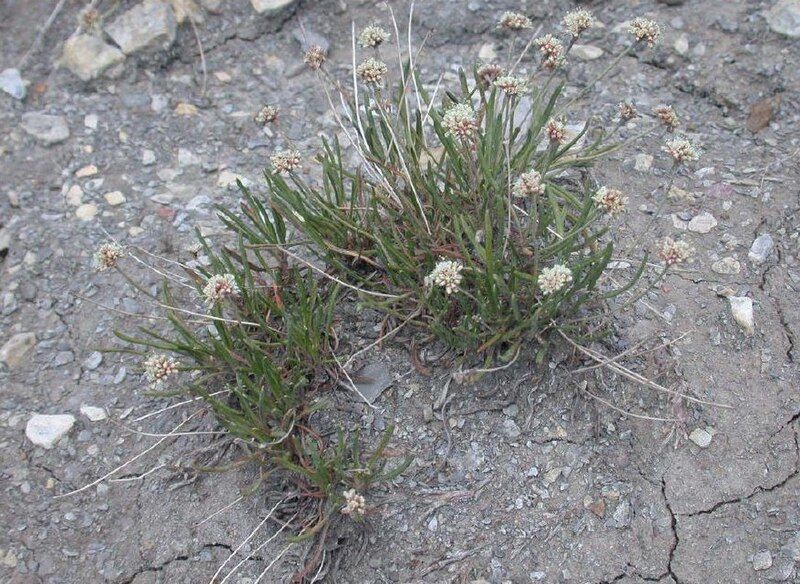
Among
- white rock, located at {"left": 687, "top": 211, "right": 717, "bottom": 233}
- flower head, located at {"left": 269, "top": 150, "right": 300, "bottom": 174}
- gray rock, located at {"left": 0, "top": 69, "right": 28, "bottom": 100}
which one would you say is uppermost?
flower head, located at {"left": 269, "top": 150, "right": 300, "bottom": 174}

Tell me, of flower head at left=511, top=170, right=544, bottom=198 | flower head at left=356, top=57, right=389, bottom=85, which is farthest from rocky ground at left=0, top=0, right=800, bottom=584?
flower head at left=356, top=57, right=389, bottom=85

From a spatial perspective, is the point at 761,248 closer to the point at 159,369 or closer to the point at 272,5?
the point at 159,369

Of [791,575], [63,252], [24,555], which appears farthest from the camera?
[63,252]

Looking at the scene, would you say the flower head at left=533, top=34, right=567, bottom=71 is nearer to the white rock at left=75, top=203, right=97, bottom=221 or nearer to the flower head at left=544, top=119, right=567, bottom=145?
the flower head at left=544, top=119, right=567, bottom=145

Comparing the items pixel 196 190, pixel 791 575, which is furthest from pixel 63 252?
pixel 791 575

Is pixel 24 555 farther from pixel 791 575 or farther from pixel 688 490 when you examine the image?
pixel 791 575

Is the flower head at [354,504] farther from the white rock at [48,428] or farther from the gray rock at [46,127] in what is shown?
the gray rock at [46,127]

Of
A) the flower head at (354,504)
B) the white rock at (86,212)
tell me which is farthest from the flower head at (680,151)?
the white rock at (86,212)
